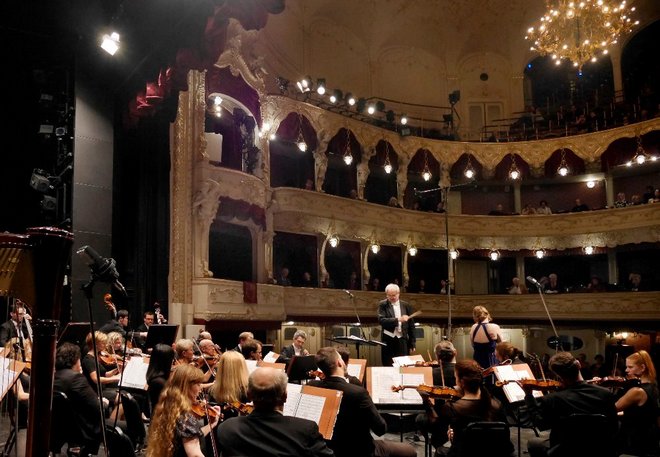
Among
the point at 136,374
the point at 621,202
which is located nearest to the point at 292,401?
the point at 136,374

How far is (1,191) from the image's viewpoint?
27.5 feet

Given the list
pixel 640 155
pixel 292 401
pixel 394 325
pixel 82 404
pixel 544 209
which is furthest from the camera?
pixel 544 209

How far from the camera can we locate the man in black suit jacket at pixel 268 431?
318cm

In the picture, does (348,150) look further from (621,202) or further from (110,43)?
(110,43)

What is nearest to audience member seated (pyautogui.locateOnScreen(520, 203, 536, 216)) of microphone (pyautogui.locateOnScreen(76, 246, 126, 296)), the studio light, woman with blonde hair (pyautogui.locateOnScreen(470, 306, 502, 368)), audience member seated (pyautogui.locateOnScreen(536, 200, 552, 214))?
audience member seated (pyautogui.locateOnScreen(536, 200, 552, 214))

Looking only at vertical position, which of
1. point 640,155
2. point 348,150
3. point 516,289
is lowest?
point 516,289

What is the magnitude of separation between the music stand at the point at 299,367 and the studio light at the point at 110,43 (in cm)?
413

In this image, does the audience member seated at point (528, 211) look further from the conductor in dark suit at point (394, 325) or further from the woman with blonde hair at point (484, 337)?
the woman with blonde hair at point (484, 337)

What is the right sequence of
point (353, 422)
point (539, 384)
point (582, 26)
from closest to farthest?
point (353, 422), point (539, 384), point (582, 26)

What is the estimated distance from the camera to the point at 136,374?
642 centimetres

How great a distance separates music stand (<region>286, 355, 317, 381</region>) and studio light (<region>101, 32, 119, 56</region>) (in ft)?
13.5

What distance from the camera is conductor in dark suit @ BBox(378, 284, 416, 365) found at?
8680mm

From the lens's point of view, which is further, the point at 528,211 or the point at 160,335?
the point at 528,211

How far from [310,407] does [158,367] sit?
2.35 metres
